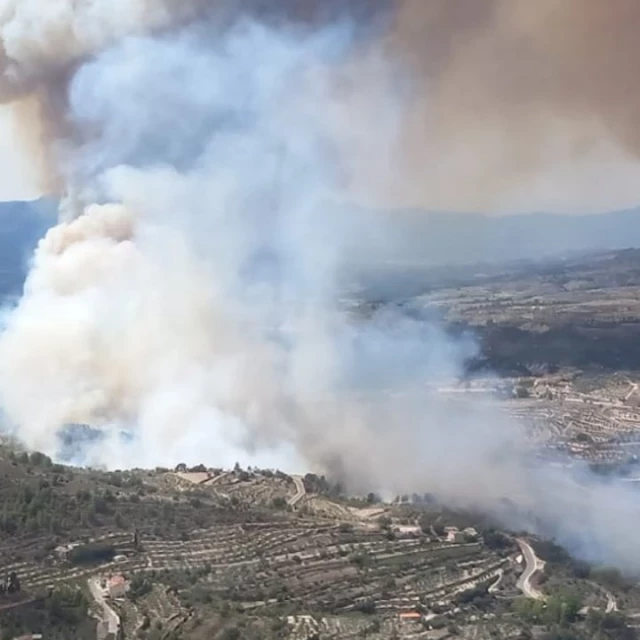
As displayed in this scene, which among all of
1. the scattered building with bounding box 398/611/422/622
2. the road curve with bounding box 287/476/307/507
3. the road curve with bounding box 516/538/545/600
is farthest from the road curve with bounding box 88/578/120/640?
the road curve with bounding box 516/538/545/600

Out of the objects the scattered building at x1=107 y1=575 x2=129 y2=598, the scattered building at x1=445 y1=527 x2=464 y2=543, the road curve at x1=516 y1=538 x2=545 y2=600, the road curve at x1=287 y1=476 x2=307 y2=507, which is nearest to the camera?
the scattered building at x1=107 y1=575 x2=129 y2=598

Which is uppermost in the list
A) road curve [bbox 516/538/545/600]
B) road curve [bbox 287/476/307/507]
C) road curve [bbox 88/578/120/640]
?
road curve [bbox 287/476/307/507]

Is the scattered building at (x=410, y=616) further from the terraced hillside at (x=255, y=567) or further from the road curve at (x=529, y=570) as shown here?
the road curve at (x=529, y=570)

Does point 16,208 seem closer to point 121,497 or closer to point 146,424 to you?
point 146,424

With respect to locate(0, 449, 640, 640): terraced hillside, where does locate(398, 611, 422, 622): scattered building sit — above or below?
below

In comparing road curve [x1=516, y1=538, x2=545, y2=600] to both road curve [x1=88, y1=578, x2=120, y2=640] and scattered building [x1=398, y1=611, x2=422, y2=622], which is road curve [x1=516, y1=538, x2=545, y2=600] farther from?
road curve [x1=88, y1=578, x2=120, y2=640]

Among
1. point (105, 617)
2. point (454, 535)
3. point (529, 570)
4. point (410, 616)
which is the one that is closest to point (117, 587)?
point (105, 617)

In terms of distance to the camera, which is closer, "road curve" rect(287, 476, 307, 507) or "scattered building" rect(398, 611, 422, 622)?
"scattered building" rect(398, 611, 422, 622)

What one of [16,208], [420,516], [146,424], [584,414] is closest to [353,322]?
[584,414]

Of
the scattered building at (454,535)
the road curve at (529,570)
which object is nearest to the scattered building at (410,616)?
the road curve at (529,570)
